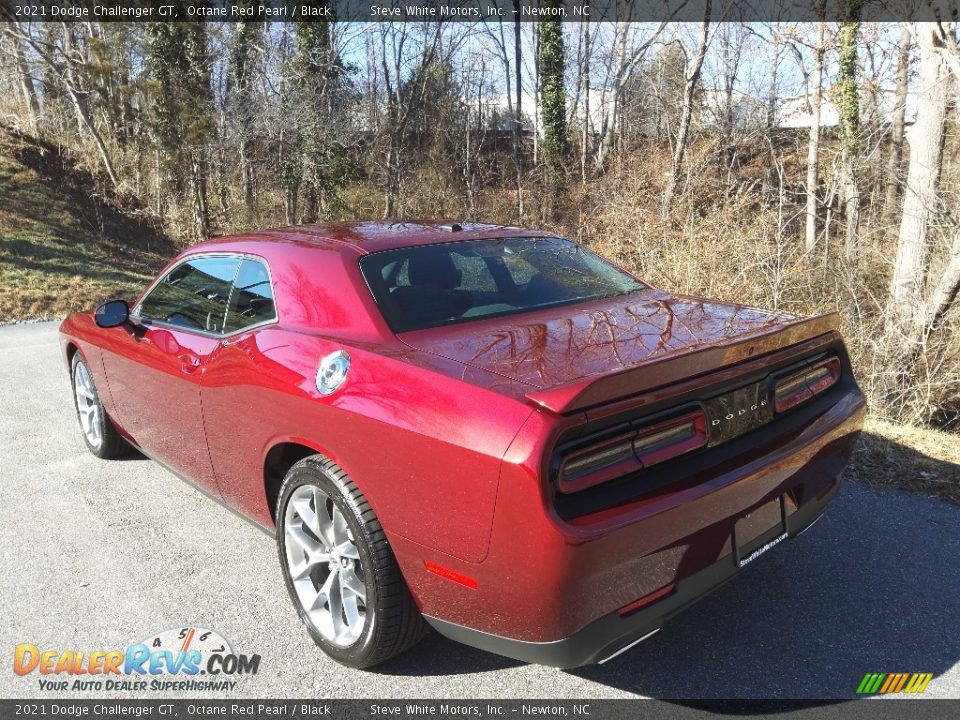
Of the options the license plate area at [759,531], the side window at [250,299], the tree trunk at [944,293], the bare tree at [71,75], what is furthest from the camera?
the bare tree at [71,75]

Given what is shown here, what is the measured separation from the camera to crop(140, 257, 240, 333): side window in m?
3.48

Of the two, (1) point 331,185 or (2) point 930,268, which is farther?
(1) point 331,185

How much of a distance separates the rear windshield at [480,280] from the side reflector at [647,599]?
4.09 ft

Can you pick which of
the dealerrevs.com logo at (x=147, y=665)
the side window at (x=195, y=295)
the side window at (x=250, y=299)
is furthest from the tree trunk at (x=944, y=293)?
the dealerrevs.com logo at (x=147, y=665)

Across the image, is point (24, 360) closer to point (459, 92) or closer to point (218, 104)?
point (218, 104)

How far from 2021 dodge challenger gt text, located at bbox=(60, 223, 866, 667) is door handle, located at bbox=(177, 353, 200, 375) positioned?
2cm

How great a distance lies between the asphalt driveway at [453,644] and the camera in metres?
2.54

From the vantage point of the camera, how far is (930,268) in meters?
6.31

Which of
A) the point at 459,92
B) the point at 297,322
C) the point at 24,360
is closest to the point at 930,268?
the point at 297,322

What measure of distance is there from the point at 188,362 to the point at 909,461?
419cm

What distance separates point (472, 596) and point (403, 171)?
1961 centimetres

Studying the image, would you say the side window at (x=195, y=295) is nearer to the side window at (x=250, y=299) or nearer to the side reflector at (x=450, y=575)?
the side window at (x=250, y=299)

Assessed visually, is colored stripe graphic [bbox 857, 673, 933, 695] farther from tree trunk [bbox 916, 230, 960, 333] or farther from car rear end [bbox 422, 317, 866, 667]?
tree trunk [bbox 916, 230, 960, 333]

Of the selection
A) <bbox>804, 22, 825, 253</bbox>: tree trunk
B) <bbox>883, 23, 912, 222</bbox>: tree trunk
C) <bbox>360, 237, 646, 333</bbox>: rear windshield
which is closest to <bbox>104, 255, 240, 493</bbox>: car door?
<bbox>360, 237, 646, 333</bbox>: rear windshield
